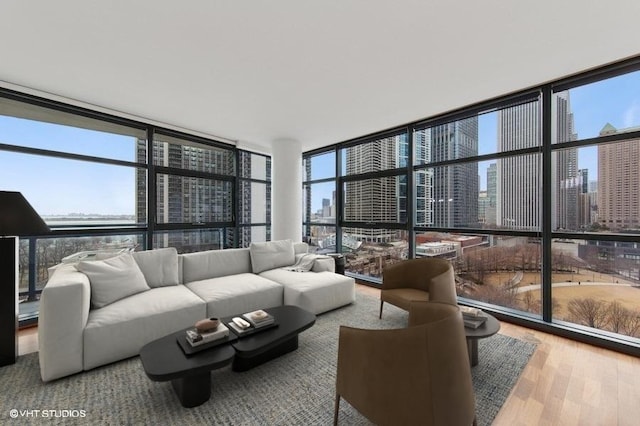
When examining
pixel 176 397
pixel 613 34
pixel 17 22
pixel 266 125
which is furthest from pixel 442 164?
pixel 17 22

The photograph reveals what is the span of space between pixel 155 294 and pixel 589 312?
437 cm

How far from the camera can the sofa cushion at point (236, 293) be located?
8.68ft

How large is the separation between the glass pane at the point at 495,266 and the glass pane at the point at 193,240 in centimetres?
370

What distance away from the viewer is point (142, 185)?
12.7 ft

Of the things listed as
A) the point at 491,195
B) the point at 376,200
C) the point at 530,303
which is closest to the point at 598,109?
the point at 491,195

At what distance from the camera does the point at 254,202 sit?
17.7 feet

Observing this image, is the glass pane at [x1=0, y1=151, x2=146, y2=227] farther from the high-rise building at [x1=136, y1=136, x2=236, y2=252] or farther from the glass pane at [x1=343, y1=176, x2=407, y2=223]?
the glass pane at [x1=343, y1=176, x2=407, y2=223]

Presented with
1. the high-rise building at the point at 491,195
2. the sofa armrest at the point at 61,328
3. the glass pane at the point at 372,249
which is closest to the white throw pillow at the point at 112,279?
the sofa armrest at the point at 61,328

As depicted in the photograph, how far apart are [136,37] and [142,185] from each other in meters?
2.40

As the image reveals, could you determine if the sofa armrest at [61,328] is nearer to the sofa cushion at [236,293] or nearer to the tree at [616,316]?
the sofa cushion at [236,293]

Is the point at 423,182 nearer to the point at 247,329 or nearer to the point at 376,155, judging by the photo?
the point at 376,155

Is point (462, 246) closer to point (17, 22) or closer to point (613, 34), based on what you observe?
point (613, 34)

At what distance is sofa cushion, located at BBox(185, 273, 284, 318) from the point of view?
2.65 meters

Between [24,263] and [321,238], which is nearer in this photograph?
[24,263]
